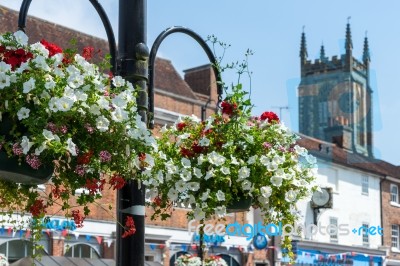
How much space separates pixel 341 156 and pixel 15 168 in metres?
40.4

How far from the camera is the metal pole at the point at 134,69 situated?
18.5ft

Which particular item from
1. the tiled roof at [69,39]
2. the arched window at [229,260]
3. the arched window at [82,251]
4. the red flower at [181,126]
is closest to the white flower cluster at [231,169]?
the red flower at [181,126]

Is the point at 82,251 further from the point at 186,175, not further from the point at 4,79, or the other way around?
the point at 4,79

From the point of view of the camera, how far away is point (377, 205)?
44.0 meters

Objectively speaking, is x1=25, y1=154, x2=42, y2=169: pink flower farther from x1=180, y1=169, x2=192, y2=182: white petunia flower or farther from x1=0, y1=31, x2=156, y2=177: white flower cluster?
x1=180, y1=169, x2=192, y2=182: white petunia flower

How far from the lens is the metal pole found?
562cm

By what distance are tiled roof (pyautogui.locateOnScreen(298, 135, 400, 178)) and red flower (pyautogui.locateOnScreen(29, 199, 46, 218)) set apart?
117 feet

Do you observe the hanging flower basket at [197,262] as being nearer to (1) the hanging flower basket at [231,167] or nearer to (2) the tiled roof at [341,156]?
(2) the tiled roof at [341,156]

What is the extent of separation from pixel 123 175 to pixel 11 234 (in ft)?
65.6

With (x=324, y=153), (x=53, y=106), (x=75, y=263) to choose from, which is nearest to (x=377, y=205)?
(x=324, y=153)

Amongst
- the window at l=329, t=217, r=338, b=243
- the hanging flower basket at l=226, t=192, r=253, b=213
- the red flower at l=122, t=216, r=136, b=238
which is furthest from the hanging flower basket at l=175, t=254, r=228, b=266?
the red flower at l=122, t=216, r=136, b=238

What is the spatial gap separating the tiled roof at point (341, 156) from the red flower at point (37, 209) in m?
35.8

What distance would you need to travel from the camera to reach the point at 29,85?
4.94 meters

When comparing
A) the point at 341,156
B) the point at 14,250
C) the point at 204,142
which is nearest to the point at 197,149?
the point at 204,142
